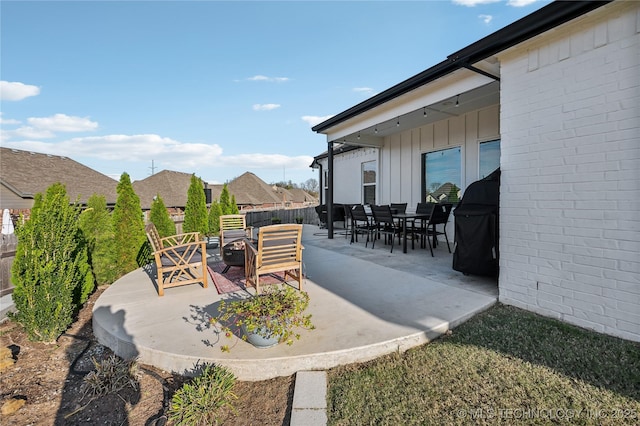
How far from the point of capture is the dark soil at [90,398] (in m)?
1.70

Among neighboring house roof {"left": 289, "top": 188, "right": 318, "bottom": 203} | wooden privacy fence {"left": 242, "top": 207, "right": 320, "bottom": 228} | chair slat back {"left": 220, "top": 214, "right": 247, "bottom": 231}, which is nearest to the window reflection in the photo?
chair slat back {"left": 220, "top": 214, "right": 247, "bottom": 231}

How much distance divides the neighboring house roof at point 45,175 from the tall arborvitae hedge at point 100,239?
10.4 meters

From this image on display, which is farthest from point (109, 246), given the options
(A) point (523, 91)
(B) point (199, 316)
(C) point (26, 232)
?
(A) point (523, 91)

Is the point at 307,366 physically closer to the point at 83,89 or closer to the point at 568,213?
the point at 568,213

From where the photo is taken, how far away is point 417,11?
17.4 feet

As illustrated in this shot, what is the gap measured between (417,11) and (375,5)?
88cm

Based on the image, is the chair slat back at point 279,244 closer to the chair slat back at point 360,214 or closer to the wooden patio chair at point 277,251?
the wooden patio chair at point 277,251

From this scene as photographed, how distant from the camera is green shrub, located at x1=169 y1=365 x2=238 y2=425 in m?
1.62

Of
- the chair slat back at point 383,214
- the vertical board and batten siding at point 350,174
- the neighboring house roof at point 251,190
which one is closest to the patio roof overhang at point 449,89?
the vertical board and batten siding at point 350,174

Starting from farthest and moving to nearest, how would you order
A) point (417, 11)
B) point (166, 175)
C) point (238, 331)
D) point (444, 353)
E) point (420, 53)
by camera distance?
point (166, 175), point (420, 53), point (417, 11), point (238, 331), point (444, 353)

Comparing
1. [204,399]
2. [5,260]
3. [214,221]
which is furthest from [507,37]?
[214,221]

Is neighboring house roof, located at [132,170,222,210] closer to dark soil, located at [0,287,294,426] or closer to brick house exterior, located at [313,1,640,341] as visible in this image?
dark soil, located at [0,287,294,426]

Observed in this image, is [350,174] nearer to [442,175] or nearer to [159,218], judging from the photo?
[442,175]

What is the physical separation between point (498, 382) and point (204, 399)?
1919 mm
